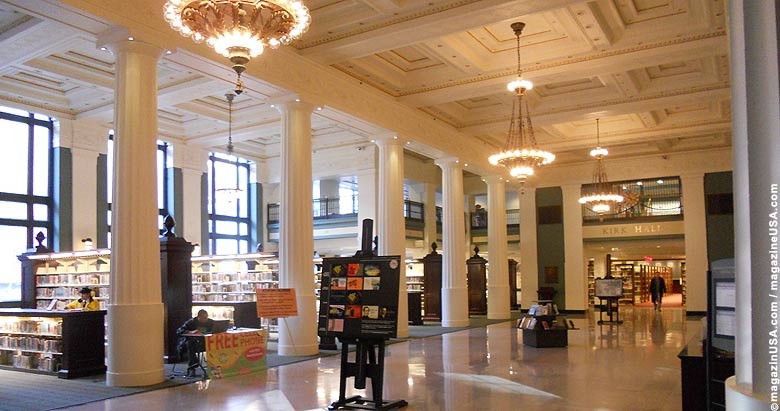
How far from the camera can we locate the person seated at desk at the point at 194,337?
10.1 meters

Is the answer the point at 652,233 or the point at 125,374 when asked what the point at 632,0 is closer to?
the point at 125,374

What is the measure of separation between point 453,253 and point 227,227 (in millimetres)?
9070

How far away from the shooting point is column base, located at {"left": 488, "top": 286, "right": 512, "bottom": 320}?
22031mm

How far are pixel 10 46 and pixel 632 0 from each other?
10863mm

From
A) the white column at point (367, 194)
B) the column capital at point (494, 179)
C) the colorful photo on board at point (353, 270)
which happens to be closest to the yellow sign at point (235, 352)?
the colorful photo on board at point (353, 270)

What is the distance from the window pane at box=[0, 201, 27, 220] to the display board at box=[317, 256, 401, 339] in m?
12.5

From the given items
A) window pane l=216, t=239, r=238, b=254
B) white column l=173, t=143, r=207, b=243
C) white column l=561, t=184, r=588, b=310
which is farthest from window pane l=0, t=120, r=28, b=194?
white column l=561, t=184, r=588, b=310

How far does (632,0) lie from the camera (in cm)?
1123

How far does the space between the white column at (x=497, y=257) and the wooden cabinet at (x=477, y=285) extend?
1.66 metres

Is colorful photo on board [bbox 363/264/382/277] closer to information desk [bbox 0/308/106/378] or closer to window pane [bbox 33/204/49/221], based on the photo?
information desk [bbox 0/308/106/378]

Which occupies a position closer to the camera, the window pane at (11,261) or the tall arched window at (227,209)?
the window pane at (11,261)

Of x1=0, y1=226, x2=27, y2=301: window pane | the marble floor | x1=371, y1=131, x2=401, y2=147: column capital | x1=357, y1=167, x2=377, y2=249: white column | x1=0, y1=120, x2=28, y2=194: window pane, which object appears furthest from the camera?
x1=357, y1=167, x2=377, y2=249: white column

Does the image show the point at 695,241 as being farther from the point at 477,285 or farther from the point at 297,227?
the point at 297,227

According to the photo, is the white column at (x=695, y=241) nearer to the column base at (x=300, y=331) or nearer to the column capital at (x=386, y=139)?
the column capital at (x=386, y=139)
